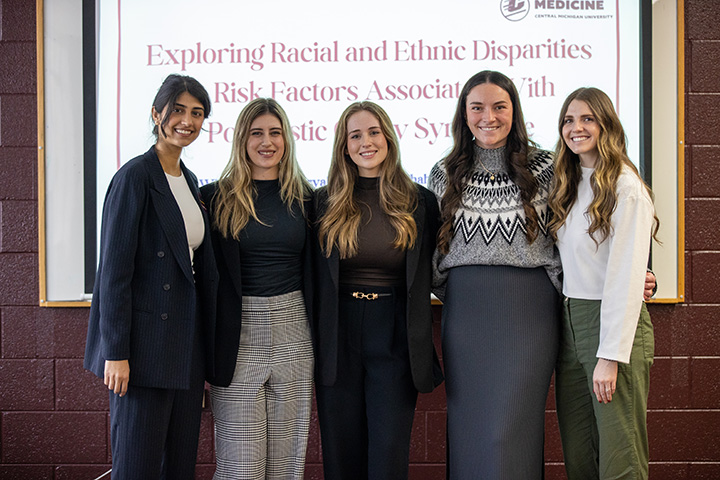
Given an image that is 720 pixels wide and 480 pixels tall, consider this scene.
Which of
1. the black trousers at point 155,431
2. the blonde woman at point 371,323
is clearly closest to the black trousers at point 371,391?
the blonde woman at point 371,323

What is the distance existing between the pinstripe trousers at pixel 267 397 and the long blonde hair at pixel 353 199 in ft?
0.87

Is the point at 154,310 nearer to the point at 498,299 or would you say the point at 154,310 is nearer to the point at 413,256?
the point at 413,256

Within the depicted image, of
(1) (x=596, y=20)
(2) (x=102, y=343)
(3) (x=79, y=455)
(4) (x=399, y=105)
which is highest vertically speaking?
(1) (x=596, y=20)

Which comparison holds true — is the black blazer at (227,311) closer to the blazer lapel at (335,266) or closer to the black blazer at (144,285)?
the black blazer at (144,285)

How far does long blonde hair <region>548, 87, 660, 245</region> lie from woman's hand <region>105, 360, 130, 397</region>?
4.79 feet

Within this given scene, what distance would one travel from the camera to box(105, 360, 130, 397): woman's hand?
1623 mm

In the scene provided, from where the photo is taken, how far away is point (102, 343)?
164cm

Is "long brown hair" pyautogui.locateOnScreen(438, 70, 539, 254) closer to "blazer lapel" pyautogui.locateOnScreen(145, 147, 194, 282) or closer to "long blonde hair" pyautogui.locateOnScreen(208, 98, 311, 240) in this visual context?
"long blonde hair" pyautogui.locateOnScreen(208, 98, 311, 240)

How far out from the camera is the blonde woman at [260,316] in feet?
6.11

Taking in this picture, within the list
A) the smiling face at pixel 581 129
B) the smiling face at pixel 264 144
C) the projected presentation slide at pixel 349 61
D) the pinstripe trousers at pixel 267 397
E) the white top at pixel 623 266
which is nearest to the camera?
the white top at pixel 623 266

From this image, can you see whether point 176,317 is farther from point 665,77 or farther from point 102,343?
point 665,77

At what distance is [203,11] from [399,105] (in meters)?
1.06

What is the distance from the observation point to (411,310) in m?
1.92

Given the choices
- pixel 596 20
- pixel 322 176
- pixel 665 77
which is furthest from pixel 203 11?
pixel 665 77
